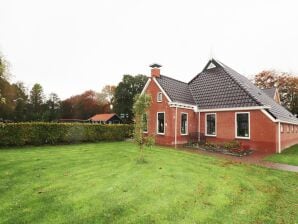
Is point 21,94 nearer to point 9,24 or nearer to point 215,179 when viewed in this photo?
point 9,24

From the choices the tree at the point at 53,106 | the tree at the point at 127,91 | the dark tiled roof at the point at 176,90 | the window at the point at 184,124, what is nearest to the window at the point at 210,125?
the window at the point at 184,124

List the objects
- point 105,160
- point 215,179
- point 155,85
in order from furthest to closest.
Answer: point 155,85, point 105,160, point 215,179

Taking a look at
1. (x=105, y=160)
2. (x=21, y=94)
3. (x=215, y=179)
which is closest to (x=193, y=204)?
(x=215, y=179)

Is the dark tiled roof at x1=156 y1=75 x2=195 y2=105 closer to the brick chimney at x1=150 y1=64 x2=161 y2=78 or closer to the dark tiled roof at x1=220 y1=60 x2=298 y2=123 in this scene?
the brick chimney at x1=150 y1=64 x2=161 y2=78

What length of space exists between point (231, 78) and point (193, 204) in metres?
17.5

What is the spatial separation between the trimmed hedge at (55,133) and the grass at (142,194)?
21.6 ft

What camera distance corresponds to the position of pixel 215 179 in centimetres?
864

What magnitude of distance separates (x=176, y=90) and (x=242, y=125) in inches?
289

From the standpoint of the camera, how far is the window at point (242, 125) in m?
18.1

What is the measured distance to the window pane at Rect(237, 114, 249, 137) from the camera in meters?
18.2

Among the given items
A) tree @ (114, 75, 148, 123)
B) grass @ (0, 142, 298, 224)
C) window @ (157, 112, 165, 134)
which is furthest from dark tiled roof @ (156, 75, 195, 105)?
tree @ (114, 75, 148, 123)

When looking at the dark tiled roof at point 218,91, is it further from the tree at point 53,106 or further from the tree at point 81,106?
the tree at point 81,106

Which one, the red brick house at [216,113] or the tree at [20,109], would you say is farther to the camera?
the tree at [20,109]

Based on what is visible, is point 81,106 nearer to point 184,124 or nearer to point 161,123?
point 161,123
